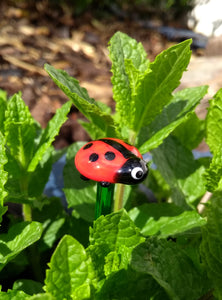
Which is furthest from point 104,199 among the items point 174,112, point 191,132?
point 191,132

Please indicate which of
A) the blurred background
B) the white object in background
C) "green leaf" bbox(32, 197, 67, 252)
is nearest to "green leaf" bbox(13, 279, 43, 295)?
"green leaf" bbox(32, 197, 67, 252)

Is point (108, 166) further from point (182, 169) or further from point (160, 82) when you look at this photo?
point (182, 169)

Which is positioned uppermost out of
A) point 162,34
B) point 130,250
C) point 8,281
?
point 130,250

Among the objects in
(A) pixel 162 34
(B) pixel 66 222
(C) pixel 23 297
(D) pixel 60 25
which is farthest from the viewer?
(A) pixel 162 34

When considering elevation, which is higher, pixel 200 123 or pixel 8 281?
pixel 200 123

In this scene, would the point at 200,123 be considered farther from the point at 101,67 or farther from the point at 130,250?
the point at 101,67

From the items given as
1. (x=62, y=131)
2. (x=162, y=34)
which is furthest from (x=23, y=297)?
(x=162, y=34)

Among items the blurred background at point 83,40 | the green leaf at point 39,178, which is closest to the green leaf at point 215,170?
the green leaf at point 39,178
